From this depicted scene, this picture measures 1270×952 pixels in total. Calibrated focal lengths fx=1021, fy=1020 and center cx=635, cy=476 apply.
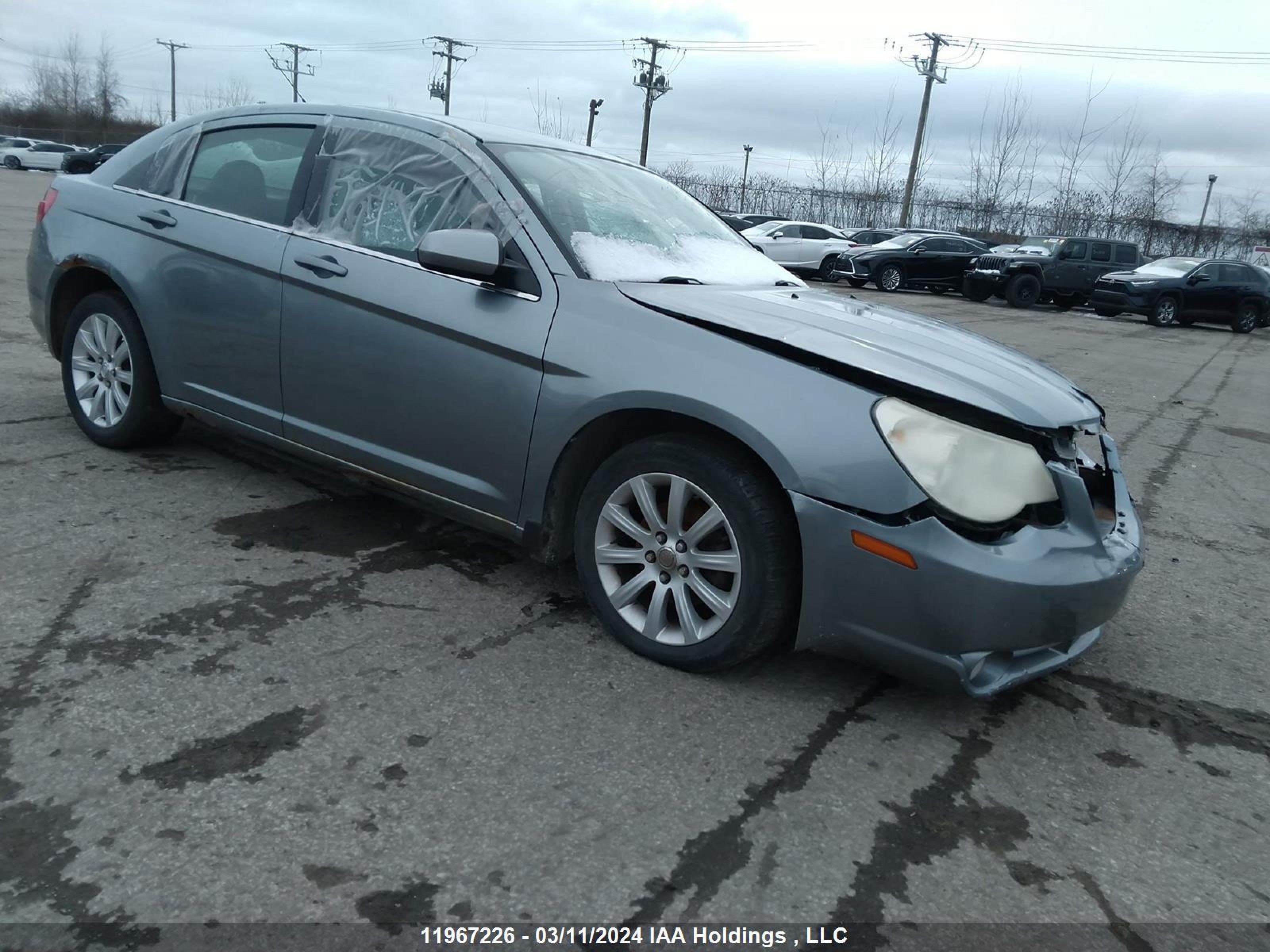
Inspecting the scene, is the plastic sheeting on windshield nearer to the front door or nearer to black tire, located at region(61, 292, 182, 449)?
the front door

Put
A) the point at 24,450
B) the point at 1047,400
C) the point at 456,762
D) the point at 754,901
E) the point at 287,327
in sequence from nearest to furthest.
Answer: the point at 754,901 < the point at 456,762 < the point at 1047,400 < the point at 287,327 < the point at 24,450

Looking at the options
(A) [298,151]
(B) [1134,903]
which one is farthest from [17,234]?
(B) [1134,903]

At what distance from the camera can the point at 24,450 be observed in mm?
4633

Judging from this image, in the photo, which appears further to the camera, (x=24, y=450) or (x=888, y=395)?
(x=24, y=450)

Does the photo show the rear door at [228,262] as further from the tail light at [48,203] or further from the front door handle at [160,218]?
the tail light at [48,203]

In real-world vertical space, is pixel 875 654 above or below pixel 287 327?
below

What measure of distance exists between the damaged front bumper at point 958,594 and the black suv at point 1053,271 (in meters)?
22.6

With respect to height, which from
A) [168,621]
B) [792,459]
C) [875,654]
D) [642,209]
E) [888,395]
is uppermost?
[642,209]

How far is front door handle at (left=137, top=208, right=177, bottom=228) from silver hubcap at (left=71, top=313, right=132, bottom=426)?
47cm

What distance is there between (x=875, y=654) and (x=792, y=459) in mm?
580

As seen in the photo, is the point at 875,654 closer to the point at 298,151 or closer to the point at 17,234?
the point at 298,151

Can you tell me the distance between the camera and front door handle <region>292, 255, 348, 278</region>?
12.1 feet

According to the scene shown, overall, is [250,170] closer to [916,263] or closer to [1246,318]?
[916,263]

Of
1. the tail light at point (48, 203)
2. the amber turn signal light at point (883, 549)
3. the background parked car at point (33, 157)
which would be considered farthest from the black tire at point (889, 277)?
the background parked car at point (33, 157)
